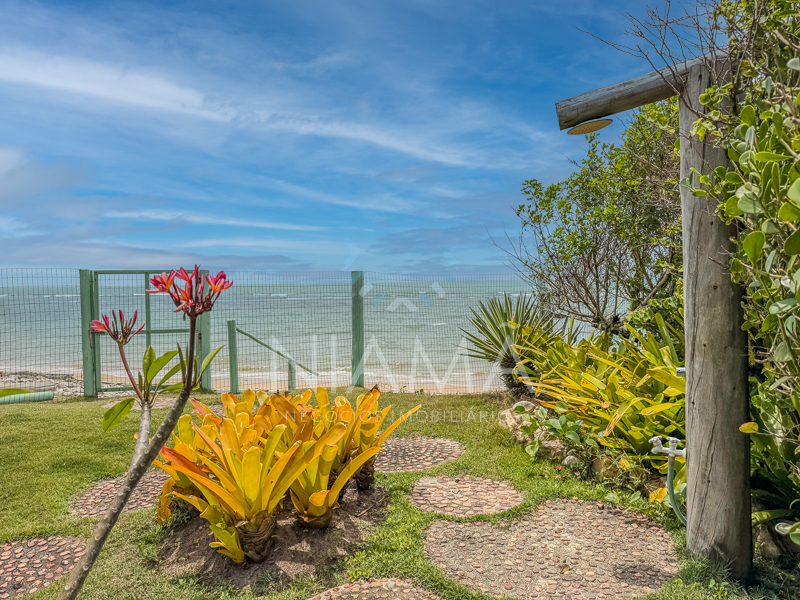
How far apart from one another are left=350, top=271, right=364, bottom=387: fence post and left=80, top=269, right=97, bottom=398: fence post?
4.09m

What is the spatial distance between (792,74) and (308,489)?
279cm

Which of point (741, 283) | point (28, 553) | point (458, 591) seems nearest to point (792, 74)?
point (741, 283)

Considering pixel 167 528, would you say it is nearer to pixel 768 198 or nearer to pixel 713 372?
pixel 713 372

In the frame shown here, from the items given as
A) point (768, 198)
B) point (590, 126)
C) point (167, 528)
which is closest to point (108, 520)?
point (768, 198)

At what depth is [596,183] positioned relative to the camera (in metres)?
5.16

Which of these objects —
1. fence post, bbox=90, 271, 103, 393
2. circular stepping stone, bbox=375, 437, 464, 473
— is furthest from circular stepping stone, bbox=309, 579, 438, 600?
fence post, bbox=90, 271, 103, 393

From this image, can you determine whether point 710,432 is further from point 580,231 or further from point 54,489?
point 54,489

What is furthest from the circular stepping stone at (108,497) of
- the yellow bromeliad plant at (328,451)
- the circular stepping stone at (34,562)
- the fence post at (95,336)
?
the fence post at (95,336)

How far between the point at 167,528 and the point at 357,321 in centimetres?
546

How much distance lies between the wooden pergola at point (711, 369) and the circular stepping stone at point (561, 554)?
321 mm

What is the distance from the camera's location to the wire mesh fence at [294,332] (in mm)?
7754

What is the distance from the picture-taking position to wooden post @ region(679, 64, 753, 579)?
2.23 m

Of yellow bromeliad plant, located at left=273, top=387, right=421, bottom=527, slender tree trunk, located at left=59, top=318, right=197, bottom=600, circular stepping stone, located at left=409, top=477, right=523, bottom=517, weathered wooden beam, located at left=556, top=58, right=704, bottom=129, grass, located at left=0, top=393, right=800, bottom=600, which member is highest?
weathered wooden beam, located at left=556, top=58, right=704, bottom=129

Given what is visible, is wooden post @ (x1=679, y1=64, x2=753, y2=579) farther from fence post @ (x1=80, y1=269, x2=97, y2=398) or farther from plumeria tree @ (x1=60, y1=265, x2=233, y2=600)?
fence post @ (x1=80, y1=269, x2=97, y2=398)
